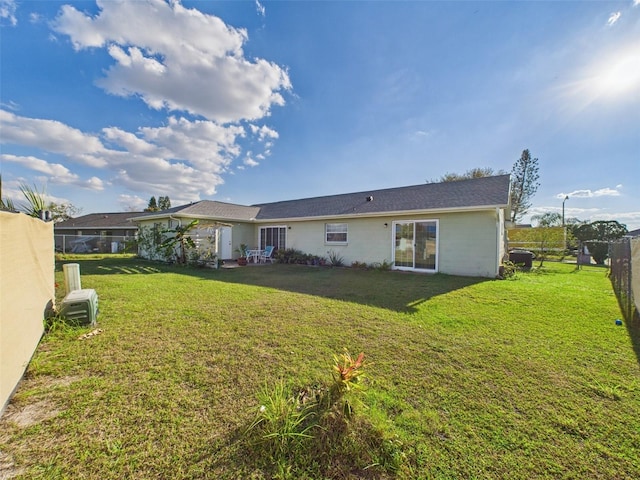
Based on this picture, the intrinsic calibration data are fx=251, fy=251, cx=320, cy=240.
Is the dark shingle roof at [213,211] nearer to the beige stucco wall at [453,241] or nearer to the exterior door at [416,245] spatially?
the beige stucco wall at [453,241]

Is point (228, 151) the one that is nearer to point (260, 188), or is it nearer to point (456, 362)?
point (260, 188)

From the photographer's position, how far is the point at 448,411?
99.4 inches

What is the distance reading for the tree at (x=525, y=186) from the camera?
30.8m

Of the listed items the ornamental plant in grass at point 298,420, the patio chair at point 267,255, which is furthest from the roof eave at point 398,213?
the ornamental plant in grass at point 298,420

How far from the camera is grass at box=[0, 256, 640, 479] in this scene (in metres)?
1.95

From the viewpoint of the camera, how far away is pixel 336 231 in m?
13.8

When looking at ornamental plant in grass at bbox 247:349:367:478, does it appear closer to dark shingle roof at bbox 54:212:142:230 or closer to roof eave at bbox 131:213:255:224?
roof eave at bbox 131:213:255:224

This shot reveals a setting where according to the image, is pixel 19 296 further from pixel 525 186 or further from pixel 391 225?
pixel 525 186

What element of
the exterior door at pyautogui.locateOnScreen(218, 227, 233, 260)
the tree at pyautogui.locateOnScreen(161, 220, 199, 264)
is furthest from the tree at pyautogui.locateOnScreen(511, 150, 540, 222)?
the tree at pyautogui.locateOnScreen(161, 220, 199, 264)

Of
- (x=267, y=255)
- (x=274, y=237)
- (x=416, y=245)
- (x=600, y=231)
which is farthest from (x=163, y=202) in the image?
(x=600, y=231)

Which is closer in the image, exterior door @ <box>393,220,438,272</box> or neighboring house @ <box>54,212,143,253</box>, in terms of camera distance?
exterior door @ <box>393,220,438,272</box>

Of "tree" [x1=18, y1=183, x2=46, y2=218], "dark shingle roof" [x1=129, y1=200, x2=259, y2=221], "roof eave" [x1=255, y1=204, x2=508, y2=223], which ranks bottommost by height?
"tree" [x1=18, y1=183, x2=46, y2=218]

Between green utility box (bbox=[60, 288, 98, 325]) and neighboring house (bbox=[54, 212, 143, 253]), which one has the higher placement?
neighboring house (bbox=[54, 212, 143, 253])

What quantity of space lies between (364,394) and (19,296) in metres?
4.31
